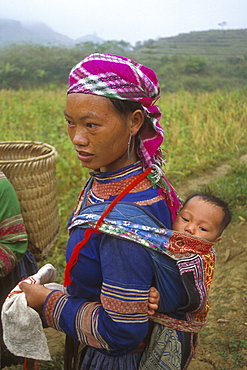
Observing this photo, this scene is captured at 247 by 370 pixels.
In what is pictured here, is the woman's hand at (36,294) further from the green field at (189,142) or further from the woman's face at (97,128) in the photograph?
the green field at (189,142)

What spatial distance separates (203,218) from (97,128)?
53 cm

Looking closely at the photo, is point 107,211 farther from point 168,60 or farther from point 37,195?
point 168,60

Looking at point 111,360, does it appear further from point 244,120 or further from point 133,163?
point 244,120

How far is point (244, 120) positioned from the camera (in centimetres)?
777

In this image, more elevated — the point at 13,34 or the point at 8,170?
the point at 13,34

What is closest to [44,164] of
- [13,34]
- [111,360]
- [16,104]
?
[111,360]

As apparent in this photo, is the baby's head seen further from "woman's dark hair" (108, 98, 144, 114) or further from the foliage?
the foliage

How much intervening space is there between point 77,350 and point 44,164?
127 cm

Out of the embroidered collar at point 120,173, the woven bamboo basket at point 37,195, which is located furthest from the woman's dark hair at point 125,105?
the woven bamboo basket at point 37,195

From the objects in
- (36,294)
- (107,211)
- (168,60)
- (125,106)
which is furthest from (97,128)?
(168,60)

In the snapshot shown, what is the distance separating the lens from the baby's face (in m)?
1.42

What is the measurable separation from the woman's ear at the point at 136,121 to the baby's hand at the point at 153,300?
53 centimetres

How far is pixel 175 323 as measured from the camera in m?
1.36

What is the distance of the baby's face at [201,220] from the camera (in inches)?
55.8
